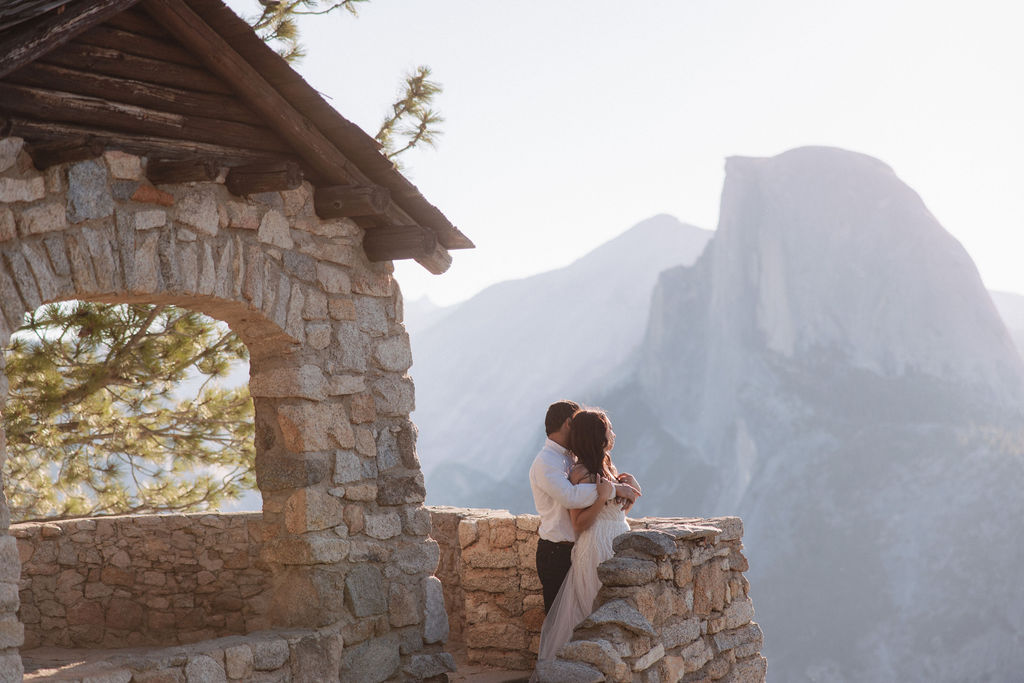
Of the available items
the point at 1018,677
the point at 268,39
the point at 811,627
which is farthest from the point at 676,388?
the point at 268,39

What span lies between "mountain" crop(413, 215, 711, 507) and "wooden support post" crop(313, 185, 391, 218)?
5347 cm

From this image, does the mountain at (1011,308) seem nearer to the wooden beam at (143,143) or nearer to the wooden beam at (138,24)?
the wooden beam at (143,143)

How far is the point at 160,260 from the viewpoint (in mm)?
4258

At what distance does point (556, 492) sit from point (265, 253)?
179 centimetres

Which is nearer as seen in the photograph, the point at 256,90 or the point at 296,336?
the point at 256,90

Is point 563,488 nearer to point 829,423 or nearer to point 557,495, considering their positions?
point 557,495

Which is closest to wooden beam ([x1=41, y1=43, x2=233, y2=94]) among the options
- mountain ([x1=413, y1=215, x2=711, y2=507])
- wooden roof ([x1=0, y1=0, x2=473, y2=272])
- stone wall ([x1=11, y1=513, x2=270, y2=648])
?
wooden roof ([x1=0, y1=0, x2=473, y2=272])

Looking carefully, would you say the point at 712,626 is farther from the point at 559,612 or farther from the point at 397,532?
the point at 397,532

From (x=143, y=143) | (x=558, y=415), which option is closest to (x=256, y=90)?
(x=143, y=143)

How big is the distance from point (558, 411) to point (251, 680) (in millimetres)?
1912

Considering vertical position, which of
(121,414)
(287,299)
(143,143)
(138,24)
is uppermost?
(138,24)

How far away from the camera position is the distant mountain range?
127 feet

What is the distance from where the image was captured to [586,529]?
Answer: 516cm

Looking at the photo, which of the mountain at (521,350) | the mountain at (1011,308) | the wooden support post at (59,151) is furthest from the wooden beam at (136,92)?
the mountain at (1011,308)
